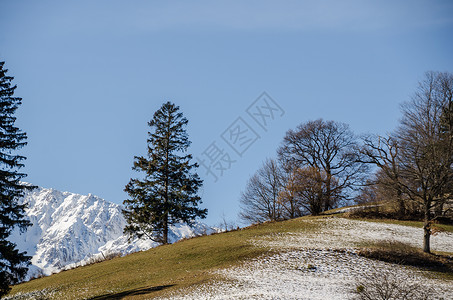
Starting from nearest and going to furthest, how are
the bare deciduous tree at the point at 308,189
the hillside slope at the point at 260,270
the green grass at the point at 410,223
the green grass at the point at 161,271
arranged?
the hillside slope at the point at 260,270, the green grass at the point at 161,271, the green grass at the point at 410,223, the bare deciduous tree at the point at 308,189

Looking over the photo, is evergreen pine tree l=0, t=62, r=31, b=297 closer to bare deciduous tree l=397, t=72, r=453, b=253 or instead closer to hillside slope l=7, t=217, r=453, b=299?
hillside slope l=7, t=217, r=453, b=299

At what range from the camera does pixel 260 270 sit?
16.8m

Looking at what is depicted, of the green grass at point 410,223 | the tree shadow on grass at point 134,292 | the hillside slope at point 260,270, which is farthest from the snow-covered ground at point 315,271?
the green grass at point 410,223

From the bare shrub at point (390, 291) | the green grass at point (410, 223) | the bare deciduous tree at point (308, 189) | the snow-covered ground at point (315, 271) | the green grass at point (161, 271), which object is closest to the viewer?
the bare shrub at point (390, 291)

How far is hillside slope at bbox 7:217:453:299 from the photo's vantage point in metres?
14.0

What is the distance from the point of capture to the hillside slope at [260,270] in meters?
14.0

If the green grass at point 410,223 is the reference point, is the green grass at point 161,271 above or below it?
below

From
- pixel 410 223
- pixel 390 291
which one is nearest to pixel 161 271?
pixel 390 291

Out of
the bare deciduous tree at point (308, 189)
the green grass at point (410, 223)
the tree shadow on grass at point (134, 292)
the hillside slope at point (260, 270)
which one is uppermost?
the bare deciduous tree at point (308, 189)

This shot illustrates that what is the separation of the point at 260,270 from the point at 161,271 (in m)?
5.71

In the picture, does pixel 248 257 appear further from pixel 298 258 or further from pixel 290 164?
pixel 290 164

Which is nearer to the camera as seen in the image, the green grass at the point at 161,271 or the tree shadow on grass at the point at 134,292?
the tree shadow on grass at the point at 134,292

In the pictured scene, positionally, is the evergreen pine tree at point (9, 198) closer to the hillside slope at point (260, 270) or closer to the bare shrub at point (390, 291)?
the hillside slope at point (260, 270)

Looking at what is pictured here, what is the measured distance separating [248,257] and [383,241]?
9.34 m
